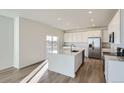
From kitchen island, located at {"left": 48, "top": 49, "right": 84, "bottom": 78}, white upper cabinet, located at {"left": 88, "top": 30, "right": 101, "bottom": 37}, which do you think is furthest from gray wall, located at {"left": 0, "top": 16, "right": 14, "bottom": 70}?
white upper cabinet, located at {"left": 88, "top": 30, "right": 101, "bottom": 37}

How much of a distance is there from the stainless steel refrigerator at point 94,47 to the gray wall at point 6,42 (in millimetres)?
5752

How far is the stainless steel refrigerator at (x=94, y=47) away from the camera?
765 centimetres

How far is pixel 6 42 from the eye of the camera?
15.6ft

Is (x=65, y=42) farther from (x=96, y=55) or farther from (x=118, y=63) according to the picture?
(x=118, y=63)

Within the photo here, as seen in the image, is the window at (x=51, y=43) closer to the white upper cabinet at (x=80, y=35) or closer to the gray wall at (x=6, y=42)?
the white upper cabinet at (x=80, y=35)

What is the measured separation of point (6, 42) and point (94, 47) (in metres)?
6.10

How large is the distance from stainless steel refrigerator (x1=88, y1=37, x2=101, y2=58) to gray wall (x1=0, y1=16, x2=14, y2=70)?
5.75m

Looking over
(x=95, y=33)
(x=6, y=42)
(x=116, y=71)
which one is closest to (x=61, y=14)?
(x=6, y=42)

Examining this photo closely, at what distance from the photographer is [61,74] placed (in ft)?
13.8

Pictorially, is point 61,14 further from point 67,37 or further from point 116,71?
point 67,37

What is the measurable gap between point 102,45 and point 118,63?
5.74 m

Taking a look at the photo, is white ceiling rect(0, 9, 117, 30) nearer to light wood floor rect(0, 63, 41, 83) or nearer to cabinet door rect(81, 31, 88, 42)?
light wood floor rect(0, 63, 41, 83)

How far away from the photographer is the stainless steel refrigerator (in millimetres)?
7650
